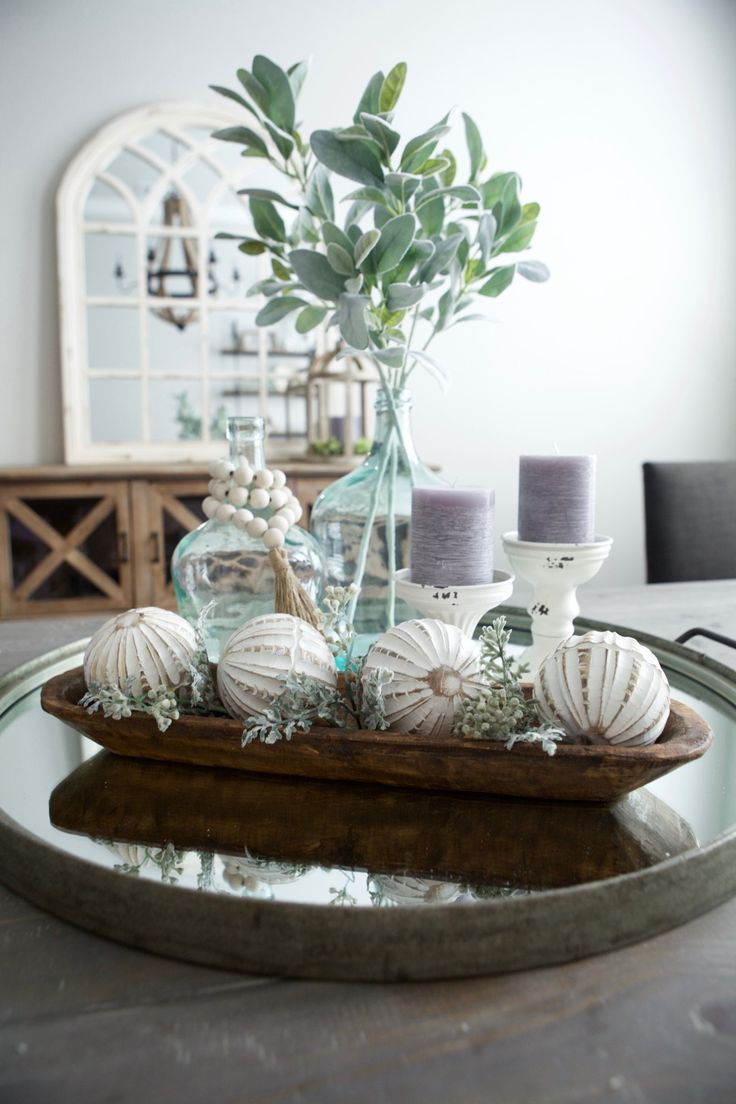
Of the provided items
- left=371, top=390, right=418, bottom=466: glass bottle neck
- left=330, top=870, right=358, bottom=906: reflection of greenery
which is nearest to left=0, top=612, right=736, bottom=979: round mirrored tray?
left=330, top=870, right=358, bottom=906: reflection of greenery

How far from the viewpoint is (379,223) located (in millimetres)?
882

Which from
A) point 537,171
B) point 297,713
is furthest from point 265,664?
point 537,171

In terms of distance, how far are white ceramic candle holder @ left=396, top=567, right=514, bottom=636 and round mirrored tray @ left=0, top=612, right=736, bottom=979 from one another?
8.3 inches

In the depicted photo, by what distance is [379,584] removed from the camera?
1.00 meters

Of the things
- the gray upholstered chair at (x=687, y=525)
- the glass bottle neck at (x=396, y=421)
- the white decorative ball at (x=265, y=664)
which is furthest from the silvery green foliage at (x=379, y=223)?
the gray upholstered chair at (x=687, y=525)

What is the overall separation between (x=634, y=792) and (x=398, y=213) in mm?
584

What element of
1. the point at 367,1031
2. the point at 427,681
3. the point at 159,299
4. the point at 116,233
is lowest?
the point at 367,1031

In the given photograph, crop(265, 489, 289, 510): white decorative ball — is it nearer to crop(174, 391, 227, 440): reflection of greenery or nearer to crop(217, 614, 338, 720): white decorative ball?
crop(217, 614, 338, 720): white decorative ball

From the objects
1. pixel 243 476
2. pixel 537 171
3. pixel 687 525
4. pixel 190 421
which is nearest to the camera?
pixel 243 476

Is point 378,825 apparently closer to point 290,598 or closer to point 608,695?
point 608,695

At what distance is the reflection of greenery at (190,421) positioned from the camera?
296 cm

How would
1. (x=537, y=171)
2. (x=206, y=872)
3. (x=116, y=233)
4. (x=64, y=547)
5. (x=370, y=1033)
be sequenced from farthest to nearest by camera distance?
(x=537, y=171), (x=116, y=233), (x=64, y=547), (x=206, y=872), (x=370, y=1033)

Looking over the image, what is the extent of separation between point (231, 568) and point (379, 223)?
38cm

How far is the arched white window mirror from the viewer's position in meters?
2.83
